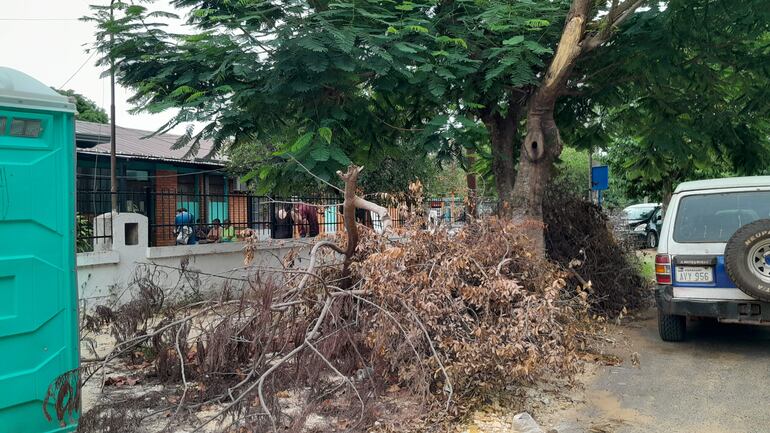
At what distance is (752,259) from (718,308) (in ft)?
2.15

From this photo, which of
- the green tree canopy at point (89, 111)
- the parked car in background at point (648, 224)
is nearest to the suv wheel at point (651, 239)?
the parked car in background at point (648, 224)

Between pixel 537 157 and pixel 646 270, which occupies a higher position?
pixel 537 157

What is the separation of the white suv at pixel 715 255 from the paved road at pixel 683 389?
1.54 ft

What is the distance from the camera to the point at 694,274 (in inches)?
257

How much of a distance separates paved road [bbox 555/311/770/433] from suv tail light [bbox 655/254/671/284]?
84cm

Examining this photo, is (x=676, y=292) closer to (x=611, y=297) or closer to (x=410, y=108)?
(x=611, y=297)

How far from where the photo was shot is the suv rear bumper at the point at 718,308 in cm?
613

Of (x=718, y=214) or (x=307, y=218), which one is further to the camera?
(x=307, y=218)

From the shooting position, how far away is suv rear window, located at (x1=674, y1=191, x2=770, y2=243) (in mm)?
6594

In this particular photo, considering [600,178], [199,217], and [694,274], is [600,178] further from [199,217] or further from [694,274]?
[199,217]

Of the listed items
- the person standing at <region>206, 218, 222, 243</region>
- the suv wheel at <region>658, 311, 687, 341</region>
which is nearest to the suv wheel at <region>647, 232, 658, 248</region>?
the suv wheel at <region>658, 311, 687, 341</region>

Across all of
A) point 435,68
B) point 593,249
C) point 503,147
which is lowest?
point 593,249

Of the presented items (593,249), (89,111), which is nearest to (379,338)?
(593,249)

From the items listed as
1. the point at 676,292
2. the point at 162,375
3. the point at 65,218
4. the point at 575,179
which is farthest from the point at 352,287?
the point at 575,179
